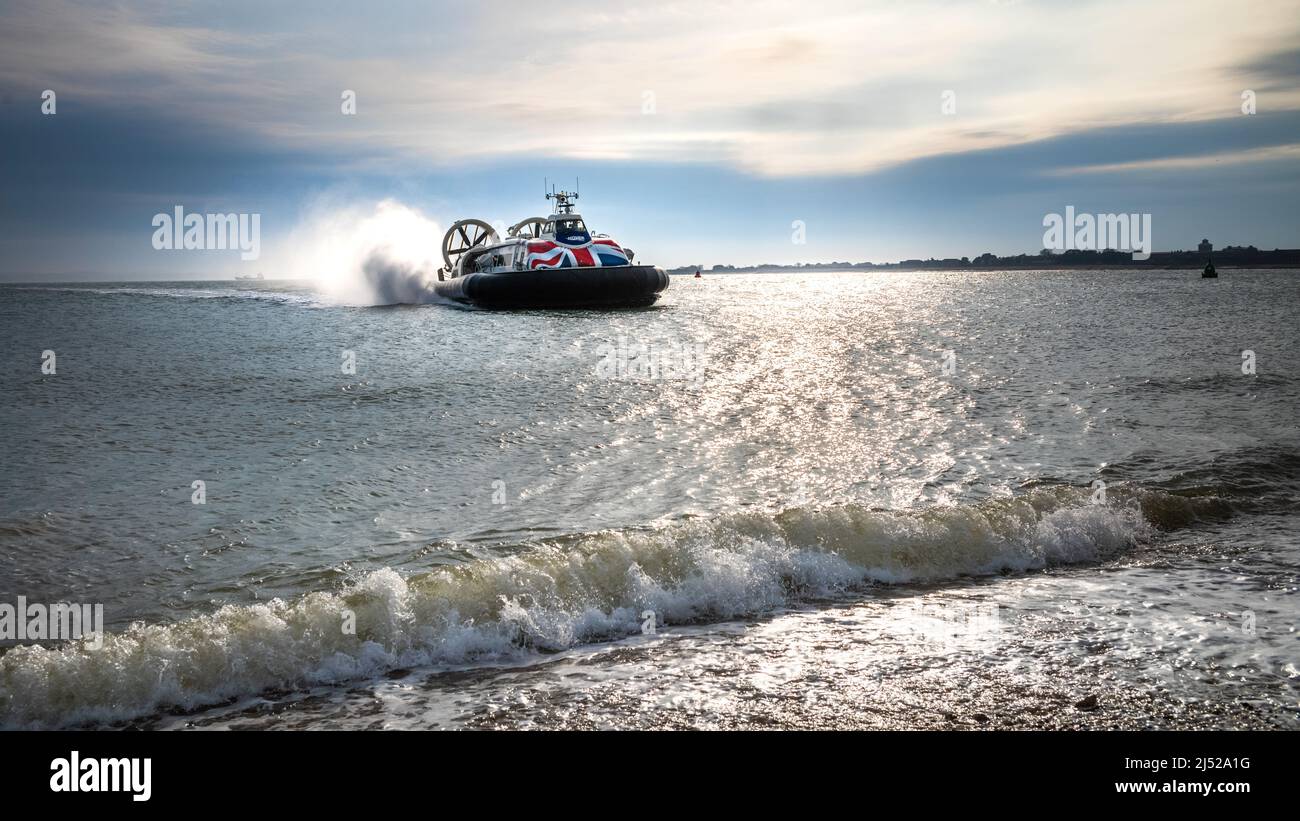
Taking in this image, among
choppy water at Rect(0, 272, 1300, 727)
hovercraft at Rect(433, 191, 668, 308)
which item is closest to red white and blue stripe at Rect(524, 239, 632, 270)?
hovercraft at Rect(433, 191, 668, 308)

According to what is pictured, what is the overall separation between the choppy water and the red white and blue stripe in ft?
65.3

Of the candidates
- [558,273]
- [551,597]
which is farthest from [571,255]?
[551,597]

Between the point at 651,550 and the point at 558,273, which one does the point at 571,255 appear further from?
the point at 651,550

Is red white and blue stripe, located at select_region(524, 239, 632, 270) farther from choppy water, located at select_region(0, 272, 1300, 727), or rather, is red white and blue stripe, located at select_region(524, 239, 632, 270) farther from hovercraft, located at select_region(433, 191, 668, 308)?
choppy water, located at select_region(0, 272, 1300, 727)

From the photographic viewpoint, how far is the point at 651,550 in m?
5.89

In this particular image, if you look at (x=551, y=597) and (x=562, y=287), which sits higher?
(x=562, y=287)

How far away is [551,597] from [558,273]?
2768 cm

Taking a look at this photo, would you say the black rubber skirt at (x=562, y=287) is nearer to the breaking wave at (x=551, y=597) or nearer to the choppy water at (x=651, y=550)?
the choppy water at (x=651, y=550)

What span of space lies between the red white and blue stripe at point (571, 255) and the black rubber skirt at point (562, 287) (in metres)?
1.49

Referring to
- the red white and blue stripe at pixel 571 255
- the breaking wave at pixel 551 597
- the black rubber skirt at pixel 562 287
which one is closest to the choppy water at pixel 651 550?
the breaking wave at pixel 551 597

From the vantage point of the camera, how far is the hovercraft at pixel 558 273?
32062mm
